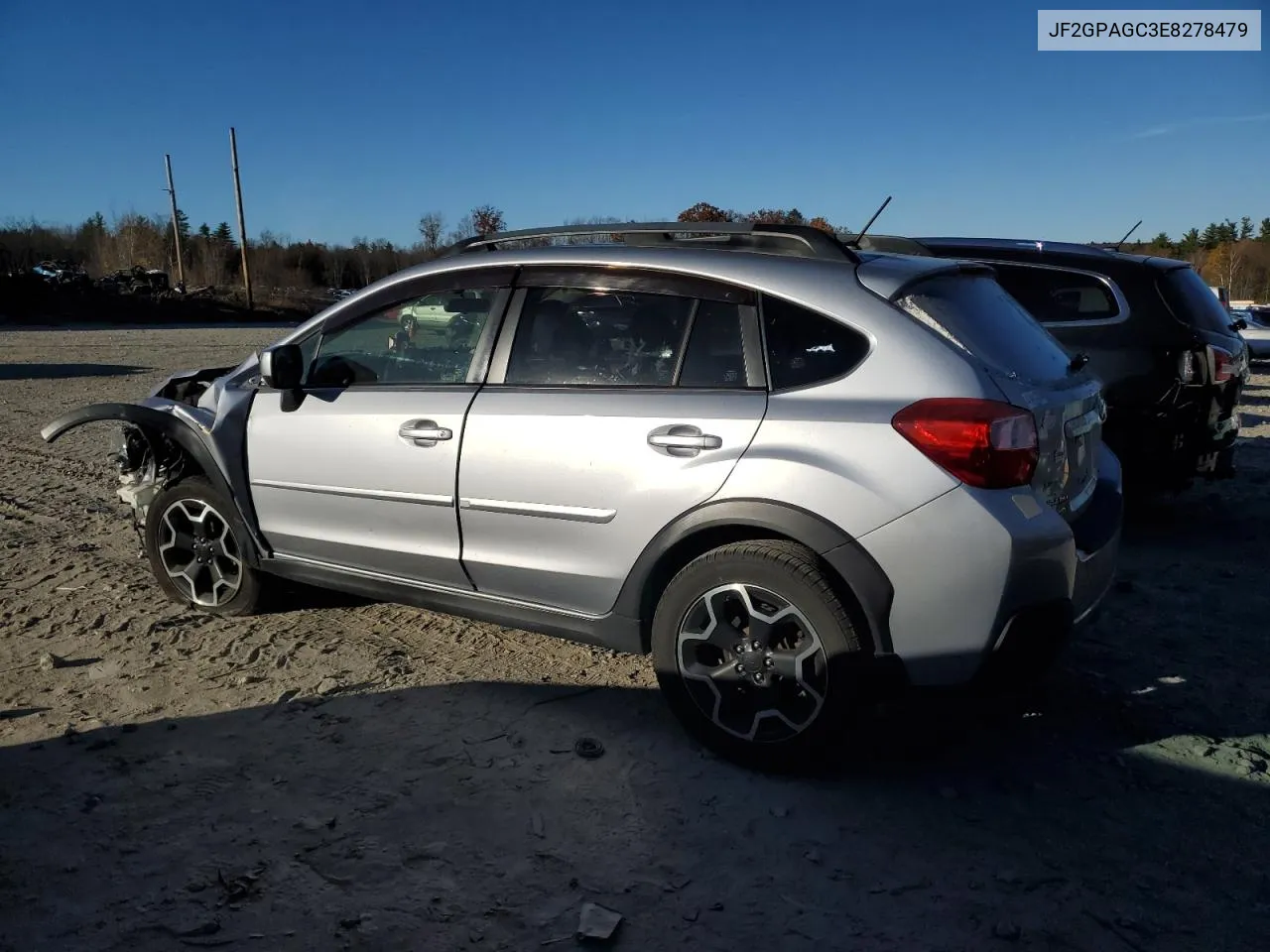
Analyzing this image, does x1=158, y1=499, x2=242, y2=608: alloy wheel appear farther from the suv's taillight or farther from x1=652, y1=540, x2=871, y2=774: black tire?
the suv's taillight

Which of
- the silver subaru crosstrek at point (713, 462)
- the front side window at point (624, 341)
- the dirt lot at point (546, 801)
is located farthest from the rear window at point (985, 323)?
the dirt lot at point (546, 801)

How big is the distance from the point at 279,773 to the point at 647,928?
1463 millimetres

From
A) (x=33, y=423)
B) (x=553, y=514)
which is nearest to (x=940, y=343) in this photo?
(x=553, y=514)

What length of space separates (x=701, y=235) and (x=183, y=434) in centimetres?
263

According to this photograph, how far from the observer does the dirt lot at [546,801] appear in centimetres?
268

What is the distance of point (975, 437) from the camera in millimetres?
3008

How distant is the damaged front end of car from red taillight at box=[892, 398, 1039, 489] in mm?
3008

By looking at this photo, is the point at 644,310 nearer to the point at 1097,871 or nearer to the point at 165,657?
the point at 1097,871

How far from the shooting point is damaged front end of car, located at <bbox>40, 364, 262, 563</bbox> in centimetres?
457

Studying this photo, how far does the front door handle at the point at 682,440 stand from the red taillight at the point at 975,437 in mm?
603

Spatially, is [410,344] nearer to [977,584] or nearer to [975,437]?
[975,437]

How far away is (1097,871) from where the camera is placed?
2.90 meters

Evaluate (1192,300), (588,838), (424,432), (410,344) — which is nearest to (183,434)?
(410,344)

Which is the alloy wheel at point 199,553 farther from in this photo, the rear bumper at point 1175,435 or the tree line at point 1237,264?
the tree line at point 1237,264
